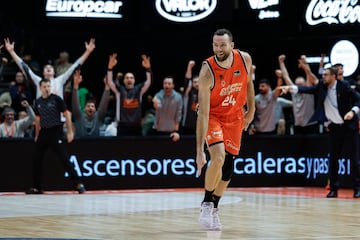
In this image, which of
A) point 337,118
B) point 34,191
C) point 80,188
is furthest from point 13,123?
point 337,118

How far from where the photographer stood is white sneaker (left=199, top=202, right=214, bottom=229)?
9.41 m

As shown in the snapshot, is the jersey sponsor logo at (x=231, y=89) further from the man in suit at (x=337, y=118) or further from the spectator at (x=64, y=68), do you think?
the spectator at (x=64, y=68)

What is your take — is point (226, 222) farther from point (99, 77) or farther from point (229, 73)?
point (99, 77)

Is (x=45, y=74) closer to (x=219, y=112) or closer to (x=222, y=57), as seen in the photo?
(x=219, y=112)

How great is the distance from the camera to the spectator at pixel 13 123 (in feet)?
53.8

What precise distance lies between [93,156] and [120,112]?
111 centimetres

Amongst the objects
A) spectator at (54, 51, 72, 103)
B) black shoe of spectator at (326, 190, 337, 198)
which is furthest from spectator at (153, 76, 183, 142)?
black shoe of spectator at (326, 190, 337, 198)

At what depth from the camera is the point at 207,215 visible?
944 cm

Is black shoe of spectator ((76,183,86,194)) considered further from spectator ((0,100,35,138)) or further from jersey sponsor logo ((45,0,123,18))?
jersey sponsor logo ((45,0,123,18))

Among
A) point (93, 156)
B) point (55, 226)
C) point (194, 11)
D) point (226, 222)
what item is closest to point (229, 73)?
point (226, 222)

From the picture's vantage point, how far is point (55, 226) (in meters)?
9.75

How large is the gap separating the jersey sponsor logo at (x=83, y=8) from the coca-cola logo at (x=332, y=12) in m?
4.46

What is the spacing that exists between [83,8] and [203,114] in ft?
41.7

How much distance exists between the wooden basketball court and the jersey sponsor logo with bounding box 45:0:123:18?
662 cm
